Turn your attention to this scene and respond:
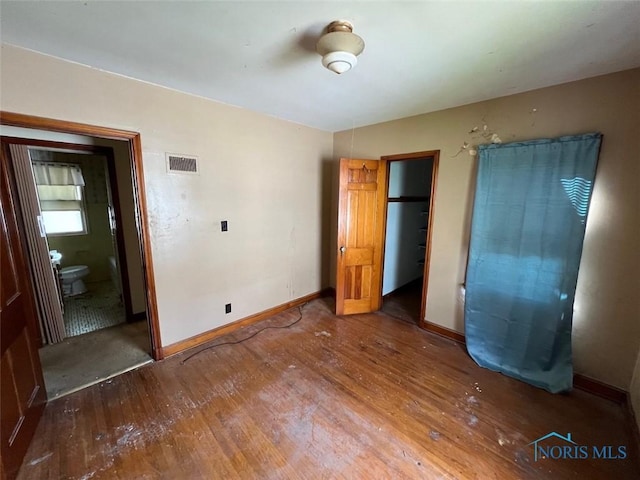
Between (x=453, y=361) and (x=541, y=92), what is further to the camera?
(x=453, y=361)

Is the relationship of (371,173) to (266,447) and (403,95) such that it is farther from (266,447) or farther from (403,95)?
(266,447)

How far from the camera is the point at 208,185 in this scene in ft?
8.38

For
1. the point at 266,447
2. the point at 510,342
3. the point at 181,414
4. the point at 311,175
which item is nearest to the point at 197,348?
the point at 181,414

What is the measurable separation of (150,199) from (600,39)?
3234mm

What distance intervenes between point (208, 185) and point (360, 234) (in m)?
1.85

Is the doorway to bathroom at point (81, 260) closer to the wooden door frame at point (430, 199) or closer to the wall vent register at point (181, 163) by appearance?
the wall vent register at point (181, 163)

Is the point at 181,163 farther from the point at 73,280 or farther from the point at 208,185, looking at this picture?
the point at 73,280

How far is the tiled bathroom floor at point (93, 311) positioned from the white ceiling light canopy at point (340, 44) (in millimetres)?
3634

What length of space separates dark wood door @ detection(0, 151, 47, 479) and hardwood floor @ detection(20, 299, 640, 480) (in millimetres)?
128

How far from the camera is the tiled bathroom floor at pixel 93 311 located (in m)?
3.01

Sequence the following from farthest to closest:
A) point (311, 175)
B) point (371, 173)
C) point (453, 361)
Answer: point (311, 175)
point (371, 173)
point (453, 361)

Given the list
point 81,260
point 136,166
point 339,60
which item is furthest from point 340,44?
point 81,260

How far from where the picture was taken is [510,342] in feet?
7.63

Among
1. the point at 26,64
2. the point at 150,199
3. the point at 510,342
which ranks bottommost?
the point at 510,342
